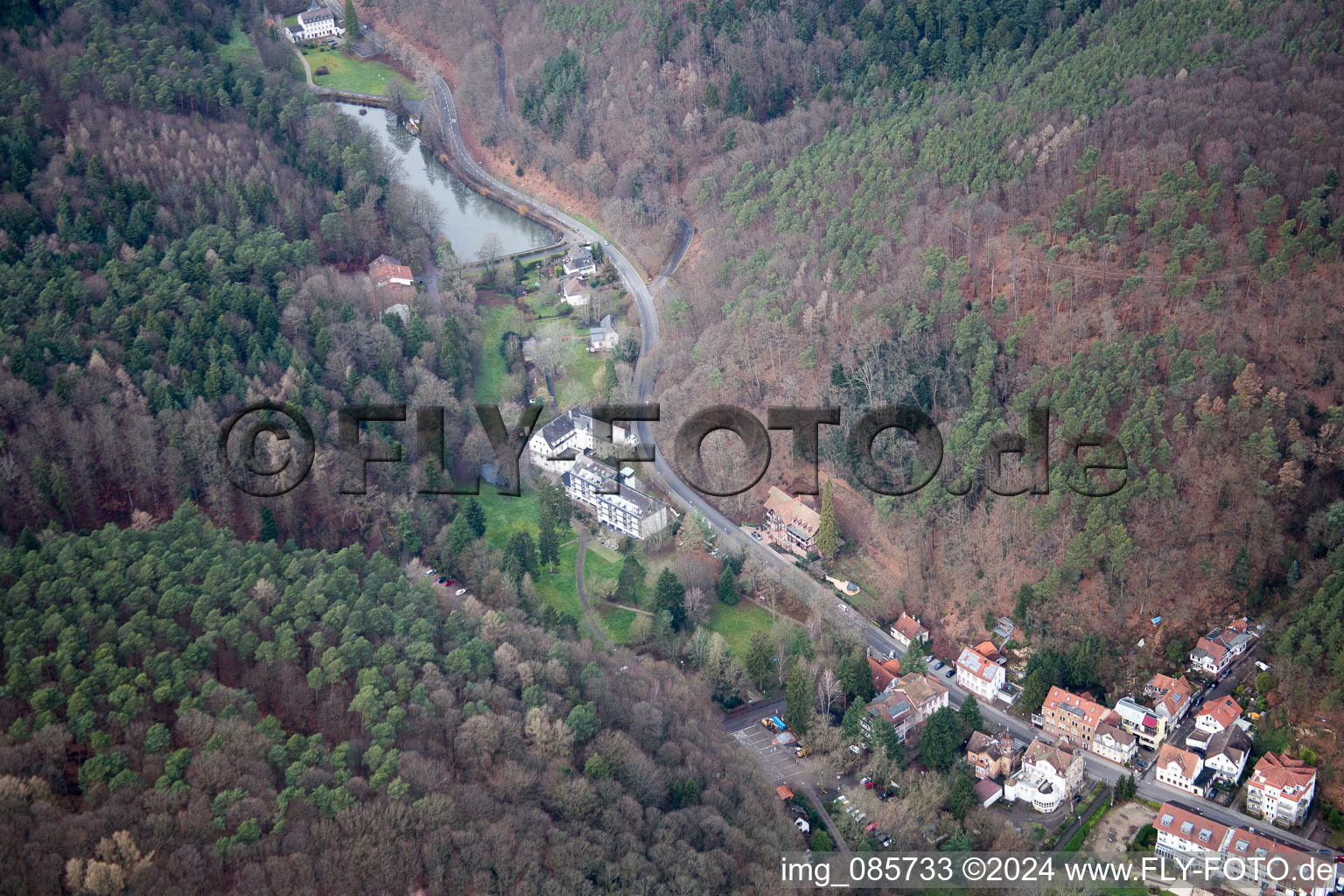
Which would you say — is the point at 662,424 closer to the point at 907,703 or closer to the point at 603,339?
the point at 603,339

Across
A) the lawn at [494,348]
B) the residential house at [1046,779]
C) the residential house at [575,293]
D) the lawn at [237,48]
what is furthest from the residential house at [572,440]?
the lawn at [237,48]

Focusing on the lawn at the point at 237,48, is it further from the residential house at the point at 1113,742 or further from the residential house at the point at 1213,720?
the residential house at the point at 1213,720

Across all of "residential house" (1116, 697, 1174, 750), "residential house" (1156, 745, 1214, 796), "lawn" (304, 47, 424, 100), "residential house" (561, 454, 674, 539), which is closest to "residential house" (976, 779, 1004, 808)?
"residential house" (1116, 697, 1174, 750)

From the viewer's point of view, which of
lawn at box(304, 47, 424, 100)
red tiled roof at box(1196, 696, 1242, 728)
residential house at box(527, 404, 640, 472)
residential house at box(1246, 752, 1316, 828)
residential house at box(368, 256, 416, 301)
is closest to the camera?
residential house at box(1246, 752, 1316, 828)

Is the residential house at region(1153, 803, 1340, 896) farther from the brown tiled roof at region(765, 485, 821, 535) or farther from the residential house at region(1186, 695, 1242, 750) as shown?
the brown tiled roof at region(765, 485, 821, 535)

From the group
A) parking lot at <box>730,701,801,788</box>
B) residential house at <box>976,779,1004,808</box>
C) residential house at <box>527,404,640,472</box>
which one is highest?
residential house at <box>527,404,640,472</box>

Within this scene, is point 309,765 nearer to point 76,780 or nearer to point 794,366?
point 76,780

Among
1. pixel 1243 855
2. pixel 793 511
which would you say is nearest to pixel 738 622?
pixel 793 511

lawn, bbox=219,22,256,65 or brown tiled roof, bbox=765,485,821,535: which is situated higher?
lawn, bbox=219,22,256,65
